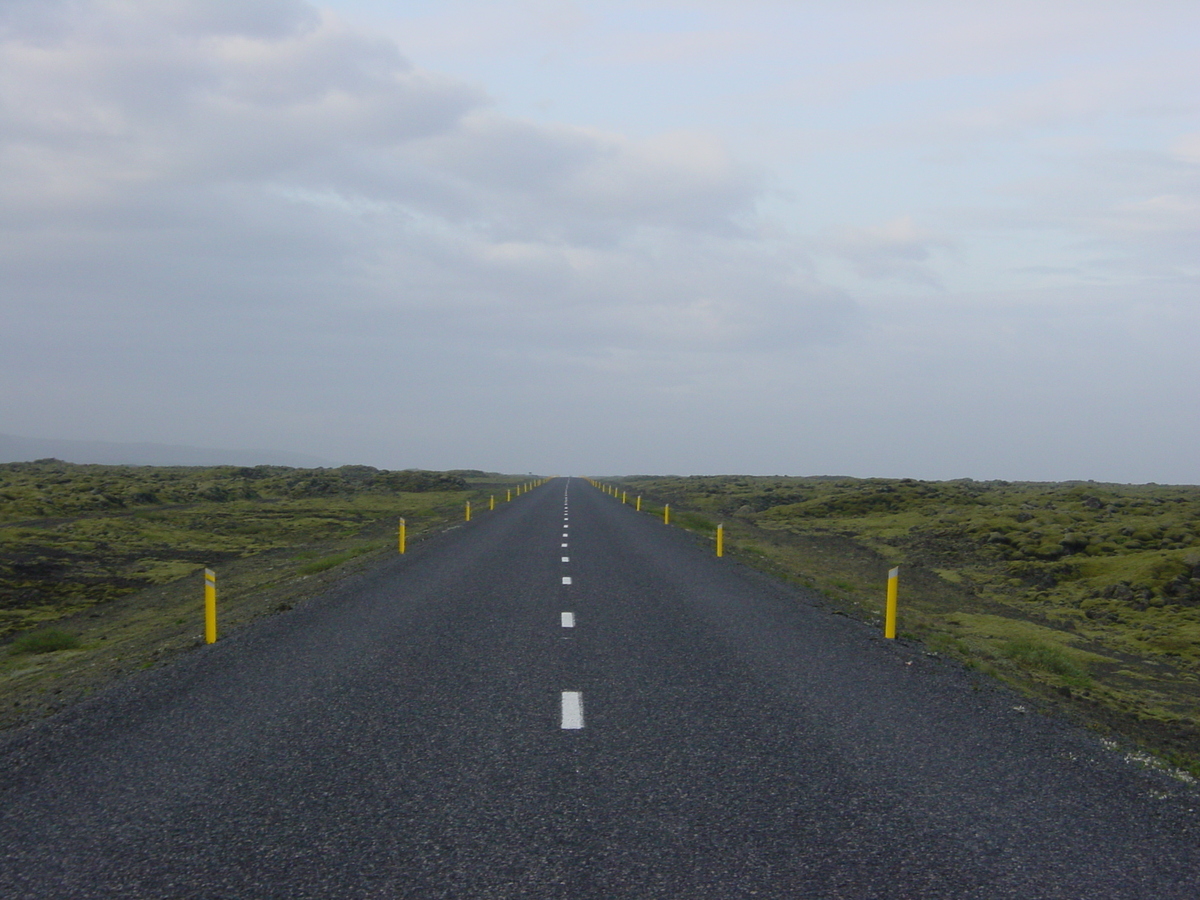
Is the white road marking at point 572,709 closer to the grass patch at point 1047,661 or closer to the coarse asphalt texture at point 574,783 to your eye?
the coarse asphalt texture at point 574,783

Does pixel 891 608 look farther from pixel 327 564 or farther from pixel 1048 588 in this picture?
pixel 327 564

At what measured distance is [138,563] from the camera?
31.1m

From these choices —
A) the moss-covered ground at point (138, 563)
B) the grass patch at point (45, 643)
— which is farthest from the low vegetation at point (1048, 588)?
the grass patch at point (45, 643)

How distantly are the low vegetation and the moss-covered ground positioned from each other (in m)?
13.3

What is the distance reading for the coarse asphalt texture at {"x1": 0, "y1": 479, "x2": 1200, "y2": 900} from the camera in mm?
5258

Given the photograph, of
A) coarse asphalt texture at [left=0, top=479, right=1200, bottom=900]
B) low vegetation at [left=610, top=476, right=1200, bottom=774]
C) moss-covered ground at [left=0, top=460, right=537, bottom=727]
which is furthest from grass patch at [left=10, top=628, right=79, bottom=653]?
low vegetation at [left=610, top=476, right=1200, bottom=774]

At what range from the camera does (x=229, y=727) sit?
835 cm

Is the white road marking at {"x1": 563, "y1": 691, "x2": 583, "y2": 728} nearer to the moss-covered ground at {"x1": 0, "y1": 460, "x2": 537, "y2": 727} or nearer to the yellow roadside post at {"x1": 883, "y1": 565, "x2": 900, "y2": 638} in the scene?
the moss-covered ground at {"x1": 0, "y1": 460, "x2": 537, "y2": 727}

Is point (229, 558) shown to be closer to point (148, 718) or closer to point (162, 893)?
point (148, 718)

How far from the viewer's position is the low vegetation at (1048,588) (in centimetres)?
1354

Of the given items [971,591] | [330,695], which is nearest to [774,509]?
[971,591]

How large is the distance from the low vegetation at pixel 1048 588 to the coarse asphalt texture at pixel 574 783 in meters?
2.93

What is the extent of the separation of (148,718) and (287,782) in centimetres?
305

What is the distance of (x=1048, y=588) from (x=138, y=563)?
3157cm
